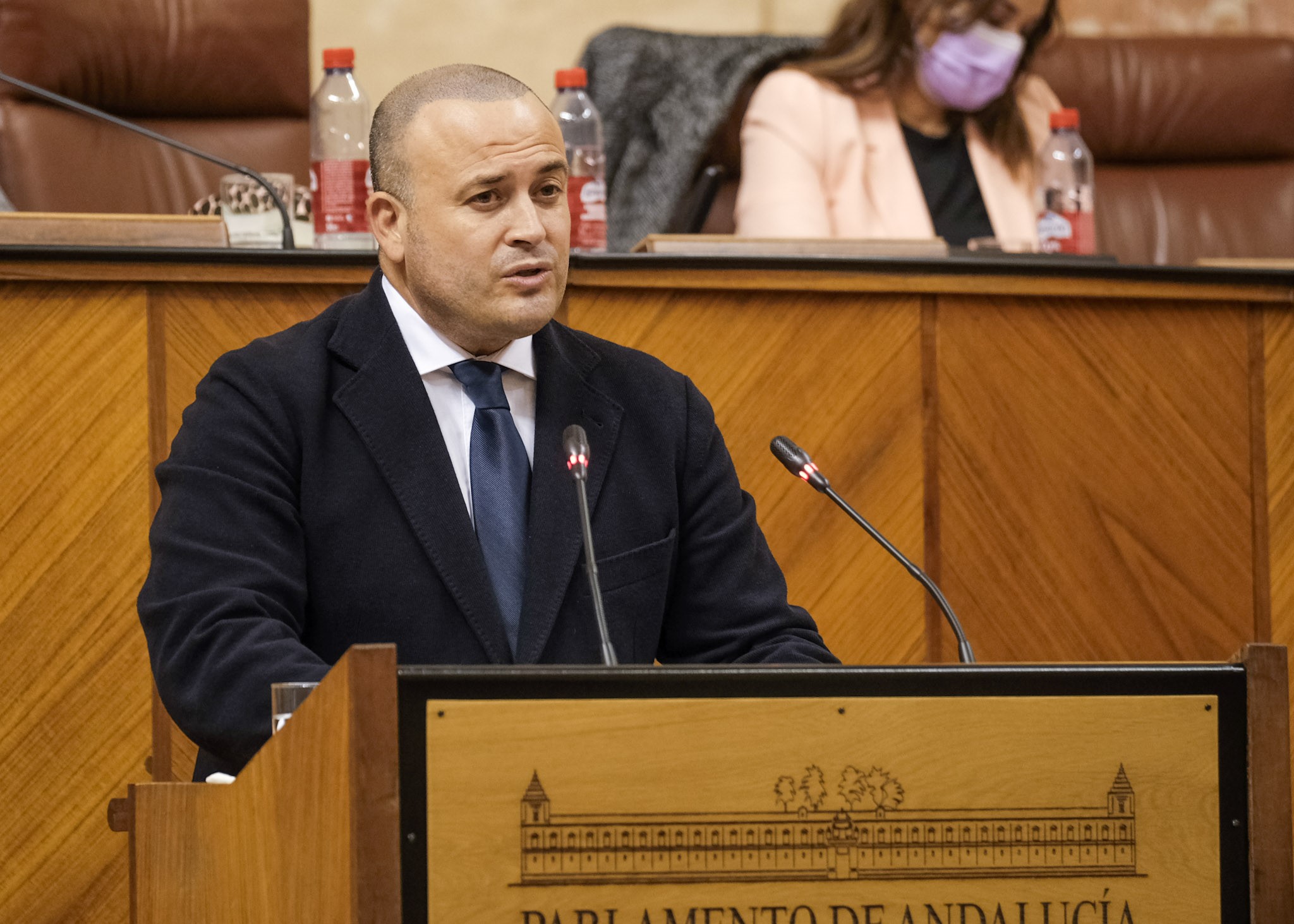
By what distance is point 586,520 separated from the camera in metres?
1.26

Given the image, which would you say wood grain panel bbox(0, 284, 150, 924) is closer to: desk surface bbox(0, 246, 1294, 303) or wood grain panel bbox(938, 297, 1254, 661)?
desk surface bbox(0, 246, 1294, 303)

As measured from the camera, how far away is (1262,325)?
215 centimetres

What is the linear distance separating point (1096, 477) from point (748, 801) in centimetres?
123

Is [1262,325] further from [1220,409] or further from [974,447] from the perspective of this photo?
[974,447]

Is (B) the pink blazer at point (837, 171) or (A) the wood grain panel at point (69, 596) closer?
(A) the wood grain panel at point (69, 596)

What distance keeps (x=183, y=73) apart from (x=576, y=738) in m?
2.19

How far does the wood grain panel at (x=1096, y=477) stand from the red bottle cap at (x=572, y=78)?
75cm

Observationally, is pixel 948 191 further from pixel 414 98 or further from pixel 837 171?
pixel 414 98

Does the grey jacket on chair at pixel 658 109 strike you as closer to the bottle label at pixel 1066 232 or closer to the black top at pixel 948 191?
the black top at pixel 948 191

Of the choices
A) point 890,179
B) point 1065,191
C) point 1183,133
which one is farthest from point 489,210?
point 1183,133

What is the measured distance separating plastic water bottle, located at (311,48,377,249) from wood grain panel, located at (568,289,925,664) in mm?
412

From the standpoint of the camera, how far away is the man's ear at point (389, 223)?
155 centimetres

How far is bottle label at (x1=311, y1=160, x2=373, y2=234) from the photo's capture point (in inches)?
86.8

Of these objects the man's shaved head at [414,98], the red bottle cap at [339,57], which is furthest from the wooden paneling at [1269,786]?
the red bottle cap at [339,57]
